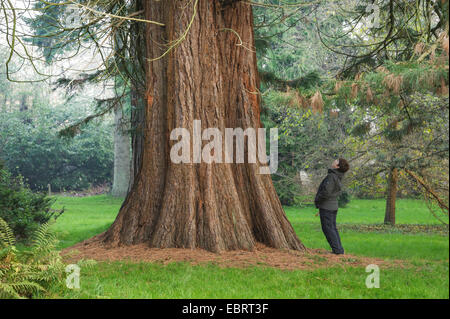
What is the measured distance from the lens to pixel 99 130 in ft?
92.2

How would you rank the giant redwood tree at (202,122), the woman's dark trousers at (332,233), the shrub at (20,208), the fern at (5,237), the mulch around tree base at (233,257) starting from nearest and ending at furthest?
the fern at (5,237), the mulch around tree base at (233,257), the giant redwood tree at (202,122), the woman's dark trousers at (332,233), the shrub at (20,208)

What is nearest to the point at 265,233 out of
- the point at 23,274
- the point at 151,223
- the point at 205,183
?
the point at 205,183

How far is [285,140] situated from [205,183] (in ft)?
39.2

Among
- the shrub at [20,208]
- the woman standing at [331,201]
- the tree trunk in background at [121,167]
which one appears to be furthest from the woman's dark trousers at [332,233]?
the tree trunk in background at [121,167]

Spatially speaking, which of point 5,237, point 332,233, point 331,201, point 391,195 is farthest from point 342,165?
point 391,195

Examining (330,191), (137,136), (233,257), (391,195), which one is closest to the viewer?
(233,257)

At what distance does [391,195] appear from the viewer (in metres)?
12.3

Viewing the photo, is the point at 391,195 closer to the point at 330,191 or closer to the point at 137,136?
the point at 330,191

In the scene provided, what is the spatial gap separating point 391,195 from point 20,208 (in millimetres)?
9191

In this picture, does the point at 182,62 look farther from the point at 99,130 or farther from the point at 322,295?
the point at 99,130

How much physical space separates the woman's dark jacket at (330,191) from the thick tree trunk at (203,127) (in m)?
0.68

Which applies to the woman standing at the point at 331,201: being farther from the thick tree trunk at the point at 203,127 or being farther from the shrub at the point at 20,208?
the shrub at the point at 20,208

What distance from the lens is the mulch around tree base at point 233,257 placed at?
6148 mm

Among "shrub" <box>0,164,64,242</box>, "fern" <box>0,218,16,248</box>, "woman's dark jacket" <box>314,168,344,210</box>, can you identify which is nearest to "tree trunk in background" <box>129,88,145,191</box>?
"shrub" <box>0,164,64,242</box>
